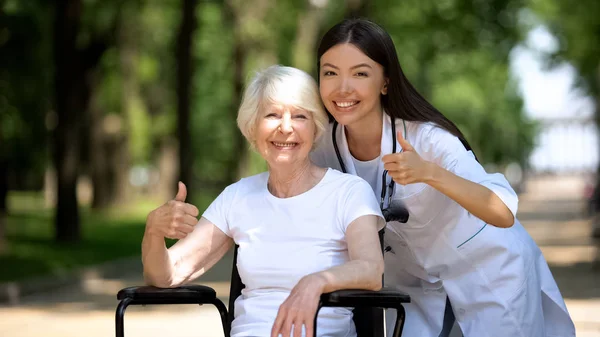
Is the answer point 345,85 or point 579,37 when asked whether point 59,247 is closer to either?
point 579,37

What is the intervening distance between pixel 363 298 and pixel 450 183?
491 millimetres

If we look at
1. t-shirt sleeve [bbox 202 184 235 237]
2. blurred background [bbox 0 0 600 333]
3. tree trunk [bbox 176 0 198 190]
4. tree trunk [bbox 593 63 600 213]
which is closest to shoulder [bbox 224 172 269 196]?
t-shirt sleeve [bbox 202 184 235 237]

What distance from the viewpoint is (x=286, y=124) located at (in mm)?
3998

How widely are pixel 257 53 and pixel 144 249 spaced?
29.6 meters

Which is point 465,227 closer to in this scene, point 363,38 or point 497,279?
point 497,279

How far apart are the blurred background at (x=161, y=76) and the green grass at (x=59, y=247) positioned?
0.16 feet

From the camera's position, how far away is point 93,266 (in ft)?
55.5

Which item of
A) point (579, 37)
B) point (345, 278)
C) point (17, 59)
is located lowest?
point (345, 278)

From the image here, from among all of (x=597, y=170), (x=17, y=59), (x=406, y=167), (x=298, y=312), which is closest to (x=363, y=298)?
(x=298, y=312)

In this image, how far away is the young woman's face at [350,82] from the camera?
4129 millimetres

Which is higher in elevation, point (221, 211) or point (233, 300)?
point (221, 211)

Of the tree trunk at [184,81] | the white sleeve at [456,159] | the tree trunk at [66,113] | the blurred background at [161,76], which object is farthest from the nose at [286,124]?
the tree trunk at [184,81]

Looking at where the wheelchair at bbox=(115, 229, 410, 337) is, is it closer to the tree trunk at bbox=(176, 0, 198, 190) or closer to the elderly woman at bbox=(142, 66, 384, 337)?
the elderly woman at bbox=(142, 66, 384, 337)

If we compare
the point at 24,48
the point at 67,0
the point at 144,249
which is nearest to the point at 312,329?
the point at 144,249
